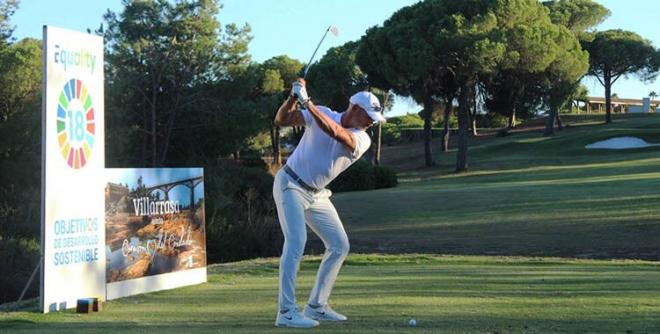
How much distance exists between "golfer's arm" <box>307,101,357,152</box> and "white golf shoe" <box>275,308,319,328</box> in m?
1.45

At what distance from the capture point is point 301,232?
6910 mm

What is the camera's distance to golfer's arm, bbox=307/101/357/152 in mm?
6496

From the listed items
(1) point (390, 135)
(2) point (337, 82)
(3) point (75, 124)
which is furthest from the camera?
(1) point (390, 135)

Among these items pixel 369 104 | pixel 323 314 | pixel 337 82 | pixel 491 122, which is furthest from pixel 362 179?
pixel 491 122

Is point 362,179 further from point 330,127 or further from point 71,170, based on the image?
point 330,127

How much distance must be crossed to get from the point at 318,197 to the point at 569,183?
94.7 ft

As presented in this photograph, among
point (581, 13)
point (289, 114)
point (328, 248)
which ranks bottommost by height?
point (328, 248)

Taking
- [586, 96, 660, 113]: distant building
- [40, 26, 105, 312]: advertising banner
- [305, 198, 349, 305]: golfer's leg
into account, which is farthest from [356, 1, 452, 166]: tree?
[586, 96, 660, 113]: distant building

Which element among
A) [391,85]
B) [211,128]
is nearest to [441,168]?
[391,85]

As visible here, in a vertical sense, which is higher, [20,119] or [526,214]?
[20,119]

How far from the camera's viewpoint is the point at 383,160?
65.9m

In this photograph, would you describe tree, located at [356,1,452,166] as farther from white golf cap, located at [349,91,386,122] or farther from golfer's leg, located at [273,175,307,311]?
golfer's leg, located at [273,175,307,311]

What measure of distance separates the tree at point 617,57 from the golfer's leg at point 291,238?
7110 cm

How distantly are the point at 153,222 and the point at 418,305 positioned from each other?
391 centimetres
